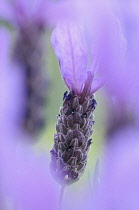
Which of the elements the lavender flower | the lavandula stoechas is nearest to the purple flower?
the lavandula stoechas

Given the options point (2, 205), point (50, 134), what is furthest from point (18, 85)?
point (2, 205)

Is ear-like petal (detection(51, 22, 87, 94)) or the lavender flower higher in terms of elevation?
the lavender flower

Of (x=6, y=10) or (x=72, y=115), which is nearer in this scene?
(x=72, y=115)

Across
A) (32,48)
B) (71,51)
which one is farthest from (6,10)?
(71,51)

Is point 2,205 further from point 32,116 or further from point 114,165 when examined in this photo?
point 32,116

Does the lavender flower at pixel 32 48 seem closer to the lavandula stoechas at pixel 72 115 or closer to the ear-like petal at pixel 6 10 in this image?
the ear-like petal at pixel 6 10

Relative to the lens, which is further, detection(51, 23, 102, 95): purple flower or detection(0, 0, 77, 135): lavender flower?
detection(0, 0, 77, 135): lavender flower

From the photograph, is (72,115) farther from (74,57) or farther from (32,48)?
(32,48)

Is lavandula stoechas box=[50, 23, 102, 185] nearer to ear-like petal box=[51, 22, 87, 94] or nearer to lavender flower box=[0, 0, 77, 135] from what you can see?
ear-like petal box=[51, 22, 87, 94]
